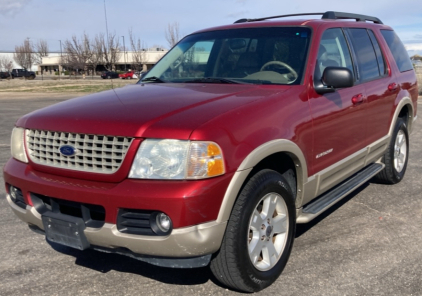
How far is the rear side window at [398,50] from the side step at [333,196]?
1.50 meters

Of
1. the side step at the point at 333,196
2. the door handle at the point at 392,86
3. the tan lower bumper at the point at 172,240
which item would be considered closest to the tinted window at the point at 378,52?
the door handle at the point at 392,86

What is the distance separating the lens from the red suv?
2.87m

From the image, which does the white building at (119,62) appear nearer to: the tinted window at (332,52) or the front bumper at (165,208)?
the tinted window at (332,52)

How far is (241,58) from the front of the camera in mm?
4410

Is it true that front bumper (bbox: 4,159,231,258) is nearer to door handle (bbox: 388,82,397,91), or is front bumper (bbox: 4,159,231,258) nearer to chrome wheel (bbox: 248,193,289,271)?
chrome wheel (bbox: 248,193,289,271)

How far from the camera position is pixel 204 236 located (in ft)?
9.44

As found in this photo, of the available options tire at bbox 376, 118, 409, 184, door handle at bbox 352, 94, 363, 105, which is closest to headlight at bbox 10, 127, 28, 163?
door handle at bbox 352, 94, 363, 105

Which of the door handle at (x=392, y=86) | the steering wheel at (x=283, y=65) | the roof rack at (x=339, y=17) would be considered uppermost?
the roof rack at (x=339, y=17)

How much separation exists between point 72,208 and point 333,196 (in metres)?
2.34

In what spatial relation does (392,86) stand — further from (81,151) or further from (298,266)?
(81,151)

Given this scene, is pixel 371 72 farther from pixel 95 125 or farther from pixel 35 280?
pixel 35 280

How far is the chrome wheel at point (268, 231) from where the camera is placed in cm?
327

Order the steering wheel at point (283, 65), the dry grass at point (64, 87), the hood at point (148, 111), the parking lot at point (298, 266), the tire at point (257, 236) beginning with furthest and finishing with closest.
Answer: the dry grass at point (64, 87) → the steering wheel at point (283, 65) → the parking lot at point (298, 266) → the tire at point (257, 236) → the hood at point (148, 111)

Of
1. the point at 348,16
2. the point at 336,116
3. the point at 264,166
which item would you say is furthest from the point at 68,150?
the point at 348,16
